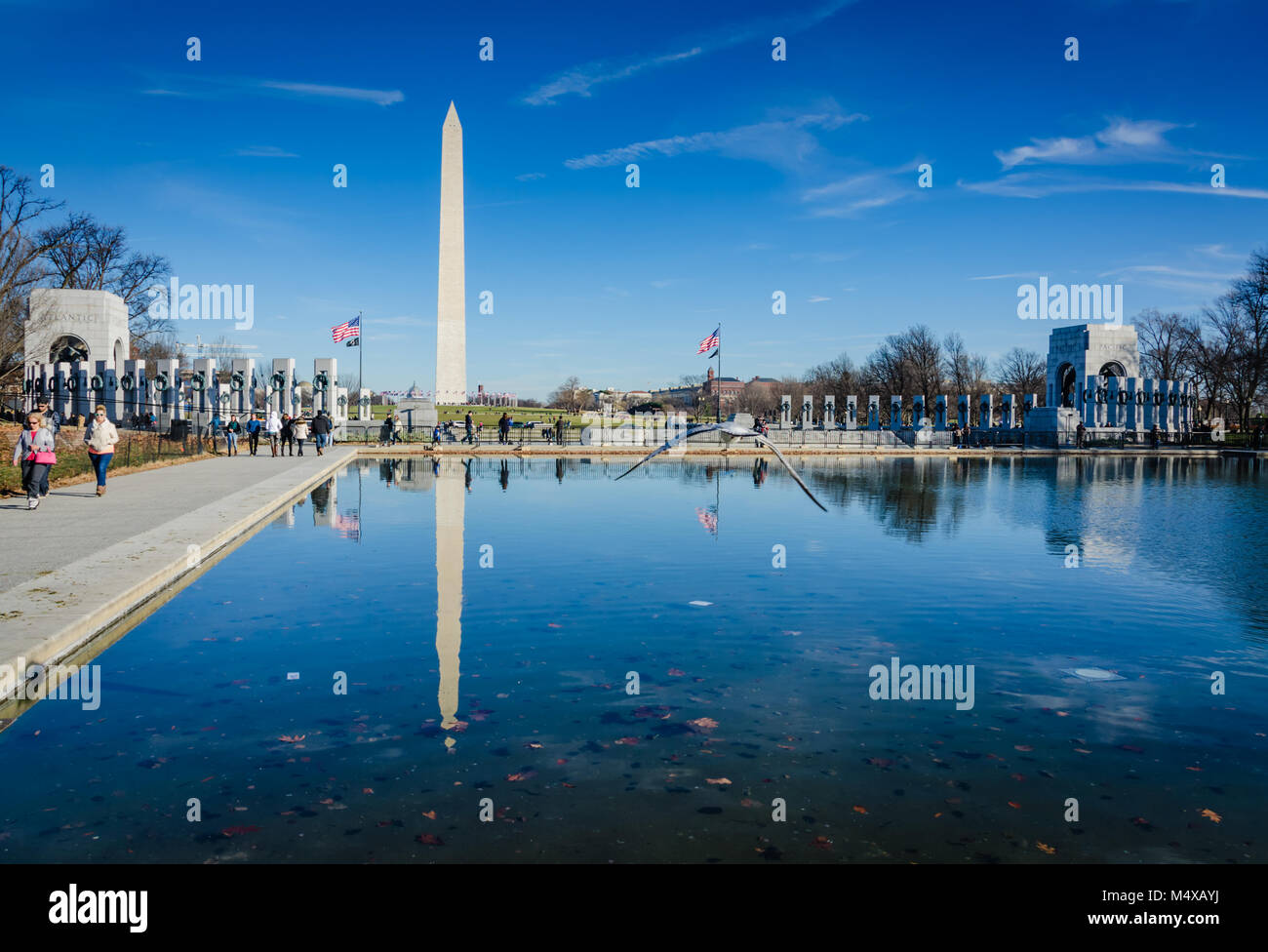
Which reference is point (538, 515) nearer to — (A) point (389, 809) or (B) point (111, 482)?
(B) point (111, 482)

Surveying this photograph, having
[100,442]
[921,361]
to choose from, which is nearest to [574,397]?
[921,361]

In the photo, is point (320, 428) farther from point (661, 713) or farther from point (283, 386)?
point (661, 713)

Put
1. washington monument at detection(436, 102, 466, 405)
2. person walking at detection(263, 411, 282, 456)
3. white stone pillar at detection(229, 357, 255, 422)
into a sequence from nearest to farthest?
person walking at detection(263, 411, 282, 456) → washington monument at detection(436, 102, 466, 405) → white stone pillar at detection(229, 357, 255, 422)

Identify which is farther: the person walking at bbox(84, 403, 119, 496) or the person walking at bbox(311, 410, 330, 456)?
the person walking at bbox(311, 410, 330, 456)

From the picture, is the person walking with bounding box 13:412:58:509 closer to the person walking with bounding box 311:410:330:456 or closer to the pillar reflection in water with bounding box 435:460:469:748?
the pillar reflection in water with bounding box 435:460:469:748

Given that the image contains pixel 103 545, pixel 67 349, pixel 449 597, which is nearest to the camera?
pixel 449 597

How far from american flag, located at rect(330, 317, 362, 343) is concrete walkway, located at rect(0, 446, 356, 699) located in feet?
80.9

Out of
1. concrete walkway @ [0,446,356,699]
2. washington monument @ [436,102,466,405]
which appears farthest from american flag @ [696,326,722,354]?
concrete walkway @ [0,446,356,699]

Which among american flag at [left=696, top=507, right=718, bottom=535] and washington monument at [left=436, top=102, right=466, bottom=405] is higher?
washington monument at [left=436, top=102, right=466, bottom=405]

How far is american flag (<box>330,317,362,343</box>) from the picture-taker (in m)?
50.3

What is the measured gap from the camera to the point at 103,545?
13.5 meters

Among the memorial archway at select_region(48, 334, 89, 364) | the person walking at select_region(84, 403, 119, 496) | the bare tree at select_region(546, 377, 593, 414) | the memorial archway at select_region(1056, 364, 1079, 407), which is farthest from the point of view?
the bare tree at select_region(546, 377, 593, 414)

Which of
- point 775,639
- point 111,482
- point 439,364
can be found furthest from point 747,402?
point 775,639

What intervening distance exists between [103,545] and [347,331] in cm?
3913
